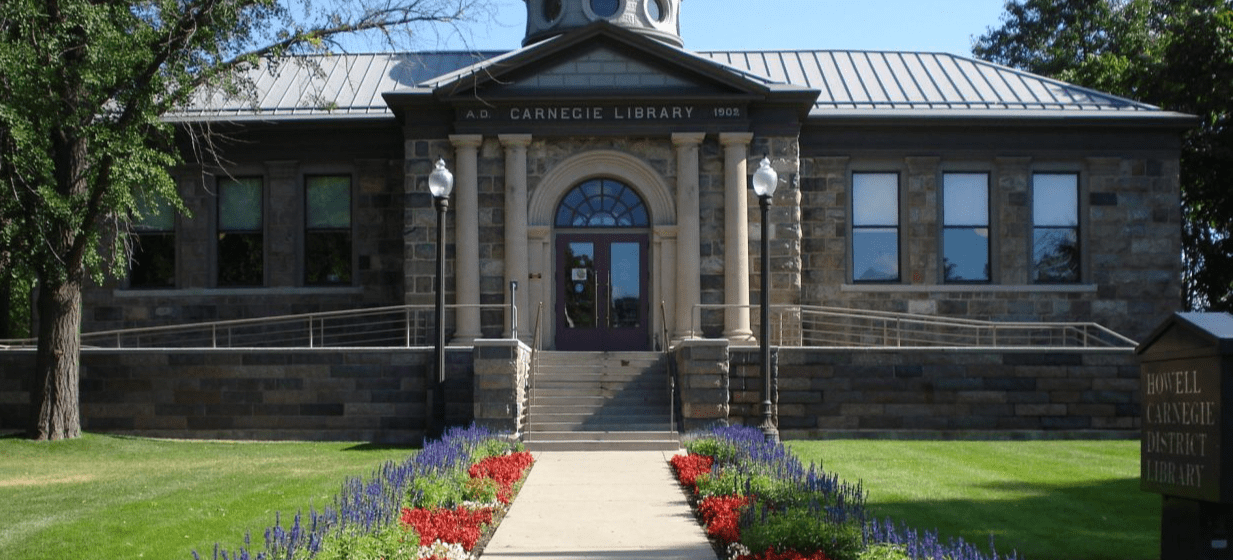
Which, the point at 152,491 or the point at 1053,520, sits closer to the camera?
the point at 1053,520

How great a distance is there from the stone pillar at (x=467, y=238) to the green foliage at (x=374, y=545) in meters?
16.2

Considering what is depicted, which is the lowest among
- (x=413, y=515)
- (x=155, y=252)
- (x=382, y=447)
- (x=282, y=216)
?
(x=382, y=447)

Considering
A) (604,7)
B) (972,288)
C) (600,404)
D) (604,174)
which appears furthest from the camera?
(604,7)

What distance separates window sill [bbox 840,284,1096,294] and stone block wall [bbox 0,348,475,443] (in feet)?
30.7

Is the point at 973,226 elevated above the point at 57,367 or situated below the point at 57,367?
above

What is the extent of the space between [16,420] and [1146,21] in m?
34.3

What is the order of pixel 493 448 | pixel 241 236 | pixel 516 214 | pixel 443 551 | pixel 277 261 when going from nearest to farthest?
pixel 443 551
pixel 493 448
pixel 516 214
pixel 277 261
pixel 241 236

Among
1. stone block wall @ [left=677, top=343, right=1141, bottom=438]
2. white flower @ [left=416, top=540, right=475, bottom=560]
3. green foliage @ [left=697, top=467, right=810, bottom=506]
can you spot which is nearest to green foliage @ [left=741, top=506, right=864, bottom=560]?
green foliage @ [left=697, top=467, right=810, bottom=506]

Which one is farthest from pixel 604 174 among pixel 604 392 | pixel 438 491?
pixel 438 491

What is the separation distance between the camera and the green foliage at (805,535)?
366 inches

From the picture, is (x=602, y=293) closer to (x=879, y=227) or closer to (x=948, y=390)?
(x=879, y=227)

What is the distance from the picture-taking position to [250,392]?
23.3 m

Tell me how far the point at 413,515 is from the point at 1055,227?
20.8 meters

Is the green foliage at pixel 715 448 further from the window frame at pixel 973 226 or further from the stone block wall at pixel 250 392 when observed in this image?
the window frame at pixel 973 226
